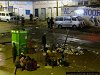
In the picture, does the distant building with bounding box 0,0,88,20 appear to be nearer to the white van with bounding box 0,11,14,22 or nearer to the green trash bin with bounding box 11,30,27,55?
the white van with bounding box 0,11,14,22

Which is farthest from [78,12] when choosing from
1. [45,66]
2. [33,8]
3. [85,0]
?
[45,66]

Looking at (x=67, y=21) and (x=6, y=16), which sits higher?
(x=6, y=16)

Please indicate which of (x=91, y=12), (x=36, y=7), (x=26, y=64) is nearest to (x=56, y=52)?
(x=26, y=64)

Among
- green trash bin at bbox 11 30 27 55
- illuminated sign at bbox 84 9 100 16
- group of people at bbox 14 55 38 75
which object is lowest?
group of people at bbox 14 55 38 75

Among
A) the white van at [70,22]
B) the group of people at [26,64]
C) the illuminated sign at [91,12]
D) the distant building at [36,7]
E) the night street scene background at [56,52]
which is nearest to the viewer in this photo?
the group of people at [26,64]

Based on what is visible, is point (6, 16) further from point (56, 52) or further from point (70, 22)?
point (56, 52)

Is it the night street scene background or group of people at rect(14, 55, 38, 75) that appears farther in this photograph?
the night street scene background

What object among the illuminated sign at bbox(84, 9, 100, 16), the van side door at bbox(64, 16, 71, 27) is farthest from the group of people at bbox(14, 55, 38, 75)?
the illuminated sign at bbox(84, 9, 100, 16)

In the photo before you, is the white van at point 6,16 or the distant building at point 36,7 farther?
the white van at point 6,16

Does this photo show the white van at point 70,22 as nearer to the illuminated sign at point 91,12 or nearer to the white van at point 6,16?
the illuminated sign at point 91,12

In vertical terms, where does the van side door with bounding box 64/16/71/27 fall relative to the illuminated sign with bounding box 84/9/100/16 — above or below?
below

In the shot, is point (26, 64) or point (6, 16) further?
point (6, 16)

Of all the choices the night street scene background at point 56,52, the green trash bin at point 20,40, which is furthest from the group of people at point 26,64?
the green trash bin at point 20,40

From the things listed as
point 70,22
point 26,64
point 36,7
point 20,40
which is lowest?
point 26,64
